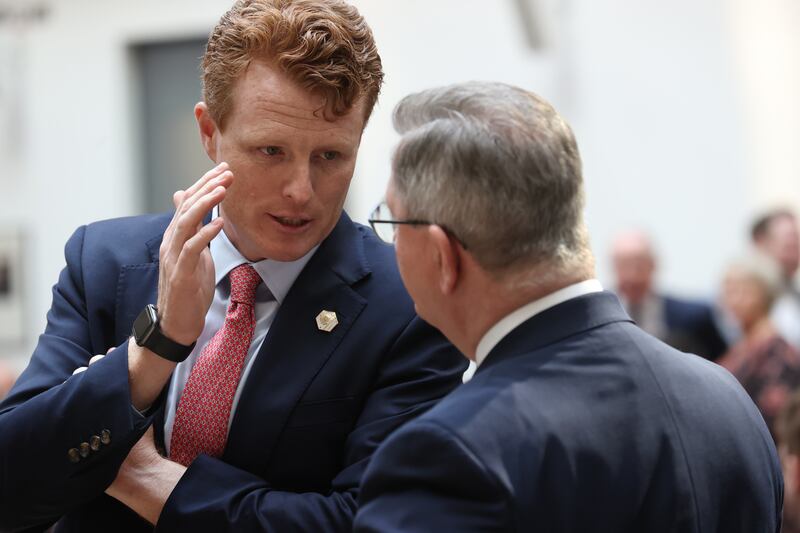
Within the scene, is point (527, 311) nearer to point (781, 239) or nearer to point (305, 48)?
point (305, 48)

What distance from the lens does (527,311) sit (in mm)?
2020

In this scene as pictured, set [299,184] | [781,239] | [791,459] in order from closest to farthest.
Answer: [299,184] < [791,459] < [781,239]

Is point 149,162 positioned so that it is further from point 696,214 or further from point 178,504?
point 178,504

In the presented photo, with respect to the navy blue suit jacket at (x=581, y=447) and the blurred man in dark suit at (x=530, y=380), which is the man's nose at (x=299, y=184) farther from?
the navy blue suit jacket at (x=581, y=447)

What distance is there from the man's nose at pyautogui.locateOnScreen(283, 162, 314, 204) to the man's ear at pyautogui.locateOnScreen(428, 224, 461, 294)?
46 cm

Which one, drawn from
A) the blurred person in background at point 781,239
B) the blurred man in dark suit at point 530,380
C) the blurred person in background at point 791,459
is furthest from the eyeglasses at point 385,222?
the blurred person in background at point 781,239

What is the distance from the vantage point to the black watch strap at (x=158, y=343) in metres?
2.29

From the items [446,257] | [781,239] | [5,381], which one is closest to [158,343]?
[446,257]

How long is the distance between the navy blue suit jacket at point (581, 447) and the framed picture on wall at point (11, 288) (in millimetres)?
7584

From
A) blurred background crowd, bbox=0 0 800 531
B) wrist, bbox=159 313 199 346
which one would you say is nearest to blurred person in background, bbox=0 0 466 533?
wrist, bbox=159 313 199 346

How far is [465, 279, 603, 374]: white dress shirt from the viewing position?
2020 millimetres

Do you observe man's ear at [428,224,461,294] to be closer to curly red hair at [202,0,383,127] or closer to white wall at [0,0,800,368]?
curly red hair at [202,0,383,127]

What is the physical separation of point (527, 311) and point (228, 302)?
0.77m

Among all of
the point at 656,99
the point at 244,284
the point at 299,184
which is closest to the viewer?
the point at 299,184
